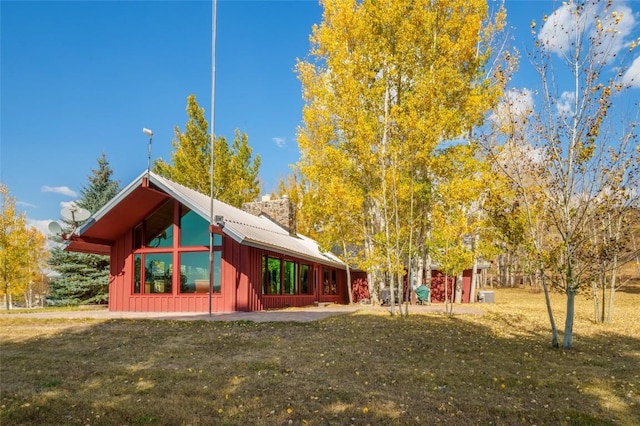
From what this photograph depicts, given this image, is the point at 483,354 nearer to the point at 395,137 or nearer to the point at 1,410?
the point at 1,410

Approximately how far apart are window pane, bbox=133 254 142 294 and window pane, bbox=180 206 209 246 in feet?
6.15

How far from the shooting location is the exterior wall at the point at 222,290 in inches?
547

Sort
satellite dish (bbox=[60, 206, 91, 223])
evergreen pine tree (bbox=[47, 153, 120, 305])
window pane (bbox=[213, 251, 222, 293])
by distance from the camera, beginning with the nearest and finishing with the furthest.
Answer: satellite dish (bbox=[60, 206, 91, 223]) → window pane (bbox=[213, 251, 222, 293]) → evergreen pine tree (bbox=[47, 153, 120, 305])

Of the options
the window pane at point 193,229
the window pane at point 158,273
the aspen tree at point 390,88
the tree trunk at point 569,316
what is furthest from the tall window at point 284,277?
the tree trunk at point 569,316

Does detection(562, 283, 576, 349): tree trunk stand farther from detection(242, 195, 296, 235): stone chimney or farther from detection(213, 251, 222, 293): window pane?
detection(242, 195, 296, 235): stone chimney

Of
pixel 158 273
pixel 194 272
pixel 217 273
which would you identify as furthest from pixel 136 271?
pixel 217 273

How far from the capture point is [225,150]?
29828 mm

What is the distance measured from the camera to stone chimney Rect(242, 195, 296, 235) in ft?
73.7

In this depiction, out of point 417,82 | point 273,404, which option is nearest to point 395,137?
point 417,82

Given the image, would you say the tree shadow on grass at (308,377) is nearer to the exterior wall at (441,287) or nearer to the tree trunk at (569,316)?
the tree trunk at (569,316)

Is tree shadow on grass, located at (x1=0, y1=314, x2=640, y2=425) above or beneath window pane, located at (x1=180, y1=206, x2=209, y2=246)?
beneath

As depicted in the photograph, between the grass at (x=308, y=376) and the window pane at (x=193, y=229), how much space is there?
4657 mm

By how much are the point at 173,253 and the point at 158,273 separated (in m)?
0.98

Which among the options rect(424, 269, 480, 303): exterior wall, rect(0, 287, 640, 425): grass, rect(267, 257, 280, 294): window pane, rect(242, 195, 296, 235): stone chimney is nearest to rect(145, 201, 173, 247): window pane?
rect(267, 257, 280, 294): window pane
